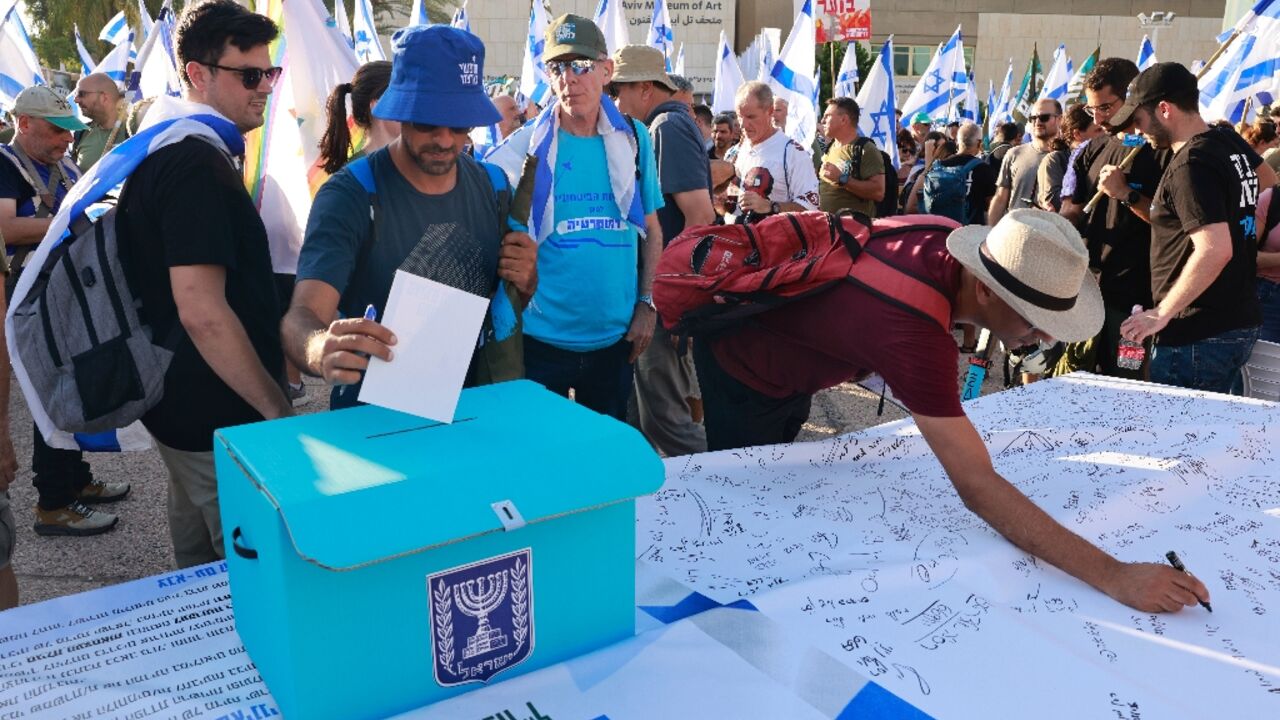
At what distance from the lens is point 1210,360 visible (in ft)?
10.6

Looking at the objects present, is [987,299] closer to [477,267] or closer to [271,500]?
[477,267]

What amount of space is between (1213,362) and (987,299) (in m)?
1.97

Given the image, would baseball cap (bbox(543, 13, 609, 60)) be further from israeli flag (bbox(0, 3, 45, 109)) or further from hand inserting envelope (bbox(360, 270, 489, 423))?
israeli flag (bbox(0, 3, 45, 109))

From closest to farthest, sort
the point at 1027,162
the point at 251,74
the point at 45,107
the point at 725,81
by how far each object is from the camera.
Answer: the point at 251,74, the point at 45,107, the point at 1027,162, the point at 725,81

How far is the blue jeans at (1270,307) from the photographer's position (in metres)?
4.52

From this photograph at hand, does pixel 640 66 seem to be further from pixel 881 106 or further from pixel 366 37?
pixel 881 106

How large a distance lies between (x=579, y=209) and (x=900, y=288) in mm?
1422

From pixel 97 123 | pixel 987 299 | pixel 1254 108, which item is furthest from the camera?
pixel 1254 108

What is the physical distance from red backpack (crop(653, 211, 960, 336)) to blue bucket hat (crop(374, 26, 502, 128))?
23.7 inches

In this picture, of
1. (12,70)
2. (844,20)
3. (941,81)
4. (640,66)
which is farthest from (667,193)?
(844,20)

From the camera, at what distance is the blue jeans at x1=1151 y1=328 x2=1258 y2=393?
10.6ft

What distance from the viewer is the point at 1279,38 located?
22.7 feet

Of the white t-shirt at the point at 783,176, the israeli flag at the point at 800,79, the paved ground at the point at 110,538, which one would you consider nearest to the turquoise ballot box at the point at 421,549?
the paved ground at the point at 110,538

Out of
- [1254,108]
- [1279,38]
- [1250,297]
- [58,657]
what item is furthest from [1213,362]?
[1254,108]
